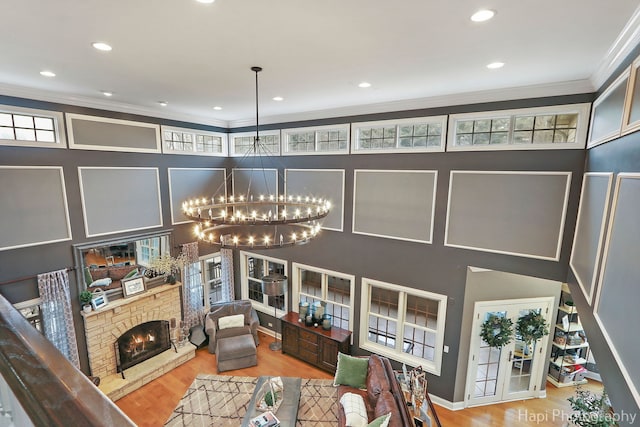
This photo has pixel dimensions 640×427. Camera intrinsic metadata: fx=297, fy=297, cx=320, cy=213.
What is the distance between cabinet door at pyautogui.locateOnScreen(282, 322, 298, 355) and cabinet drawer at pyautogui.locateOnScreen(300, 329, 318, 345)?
17cm

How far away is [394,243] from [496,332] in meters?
2.34

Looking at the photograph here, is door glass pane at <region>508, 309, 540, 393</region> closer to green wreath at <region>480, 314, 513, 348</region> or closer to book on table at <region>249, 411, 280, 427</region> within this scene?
green wreath at <region>480, 314, 513, 348</region>

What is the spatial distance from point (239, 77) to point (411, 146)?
10.2ft

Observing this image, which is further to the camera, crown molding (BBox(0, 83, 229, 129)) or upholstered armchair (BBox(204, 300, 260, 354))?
upholstered armchair (BBox(204, 300, 260, 354))

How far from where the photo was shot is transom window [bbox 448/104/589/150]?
4.07 meters

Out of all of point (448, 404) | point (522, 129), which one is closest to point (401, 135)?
point (522, 129)

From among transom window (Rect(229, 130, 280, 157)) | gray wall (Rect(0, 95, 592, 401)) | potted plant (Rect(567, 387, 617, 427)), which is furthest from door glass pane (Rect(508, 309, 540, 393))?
transom window (Rect(229, 130, 280, 157))

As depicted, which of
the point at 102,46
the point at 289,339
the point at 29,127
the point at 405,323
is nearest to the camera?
the point at 102,46

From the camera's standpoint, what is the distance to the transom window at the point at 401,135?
508 cm

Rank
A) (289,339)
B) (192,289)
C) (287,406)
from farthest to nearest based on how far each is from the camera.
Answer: (192,289), (289,339), (287,406)

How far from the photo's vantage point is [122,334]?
5898 mm

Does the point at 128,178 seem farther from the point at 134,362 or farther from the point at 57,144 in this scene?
the point at 134,362

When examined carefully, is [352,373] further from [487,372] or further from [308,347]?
[487,372]

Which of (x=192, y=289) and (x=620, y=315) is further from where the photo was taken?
(x=192, y=289)
